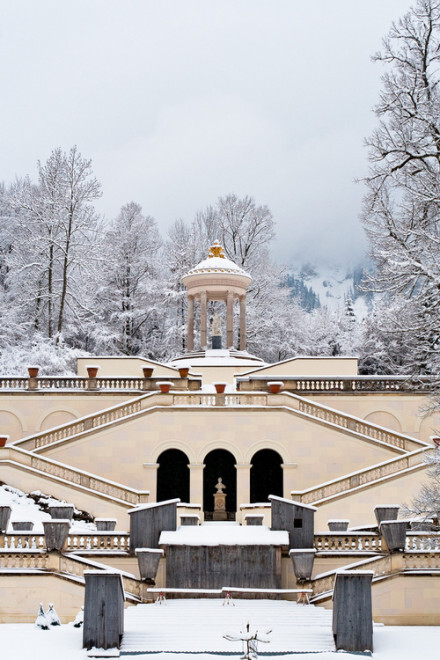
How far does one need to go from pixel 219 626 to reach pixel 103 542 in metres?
4.77

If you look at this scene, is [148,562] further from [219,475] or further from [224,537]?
[219,475]

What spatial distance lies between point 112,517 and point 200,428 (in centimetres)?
551

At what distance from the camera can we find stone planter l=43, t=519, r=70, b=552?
68.8 feet

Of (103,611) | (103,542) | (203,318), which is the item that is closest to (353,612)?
(103,611)

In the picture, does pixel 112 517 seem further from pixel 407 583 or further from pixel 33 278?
pixel 33 278

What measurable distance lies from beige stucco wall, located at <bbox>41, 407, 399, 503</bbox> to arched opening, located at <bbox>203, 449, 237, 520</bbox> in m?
0.62

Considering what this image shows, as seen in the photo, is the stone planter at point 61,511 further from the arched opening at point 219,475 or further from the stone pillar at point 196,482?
the arched opening at point 219,475

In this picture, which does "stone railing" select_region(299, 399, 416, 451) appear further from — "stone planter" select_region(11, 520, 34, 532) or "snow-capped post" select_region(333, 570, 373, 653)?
"snow-capped post" select_region(333, 570, 373, 653)

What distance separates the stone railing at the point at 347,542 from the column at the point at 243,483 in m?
8.99

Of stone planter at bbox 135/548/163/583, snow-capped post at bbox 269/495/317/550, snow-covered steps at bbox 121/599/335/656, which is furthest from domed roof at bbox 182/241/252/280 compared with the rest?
snow-covered steps at bbox 121/599/335/656

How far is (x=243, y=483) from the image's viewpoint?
1239 inches

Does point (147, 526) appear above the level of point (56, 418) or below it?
below

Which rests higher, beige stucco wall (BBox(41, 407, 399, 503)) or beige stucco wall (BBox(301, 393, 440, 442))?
beige stucco wall (BBox(301, 393, 440, 442))

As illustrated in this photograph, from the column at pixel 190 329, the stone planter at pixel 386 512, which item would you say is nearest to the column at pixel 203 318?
the column at pixel 190 329
